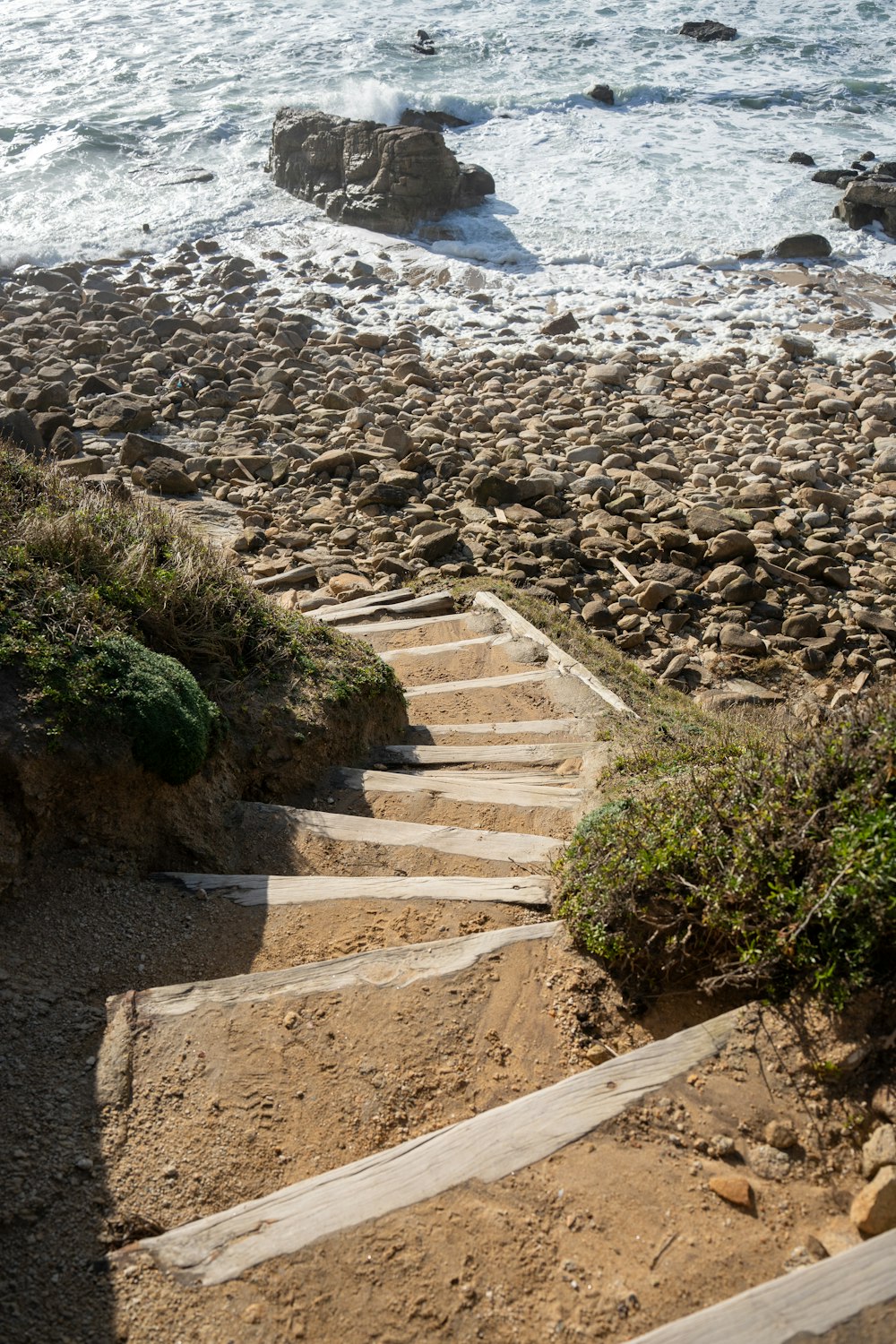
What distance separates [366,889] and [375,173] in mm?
18880

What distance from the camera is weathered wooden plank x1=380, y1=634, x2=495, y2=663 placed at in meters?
7.11

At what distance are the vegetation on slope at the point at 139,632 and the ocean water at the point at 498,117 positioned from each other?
1250 centimetres

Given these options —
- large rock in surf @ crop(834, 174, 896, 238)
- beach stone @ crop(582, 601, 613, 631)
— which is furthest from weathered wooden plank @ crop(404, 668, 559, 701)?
large rock in surf @ crop(834, 174, 896, 238)

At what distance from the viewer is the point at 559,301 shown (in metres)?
16.3

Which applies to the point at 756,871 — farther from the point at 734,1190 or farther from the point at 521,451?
the point at 521,451

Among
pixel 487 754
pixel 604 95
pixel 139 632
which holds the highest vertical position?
pixel 604 95

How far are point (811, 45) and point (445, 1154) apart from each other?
99.1 feet

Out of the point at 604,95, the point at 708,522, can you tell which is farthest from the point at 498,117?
the point at 708,522

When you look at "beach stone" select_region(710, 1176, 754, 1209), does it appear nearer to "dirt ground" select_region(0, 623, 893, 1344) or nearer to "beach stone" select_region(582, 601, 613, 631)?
"dirt ground" select_region(0, 623, 893, 1344)

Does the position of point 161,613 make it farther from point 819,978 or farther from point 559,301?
point 559,301

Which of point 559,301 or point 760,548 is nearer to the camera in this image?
point 760,548

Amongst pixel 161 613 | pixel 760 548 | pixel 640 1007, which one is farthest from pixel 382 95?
pixel 640 1007

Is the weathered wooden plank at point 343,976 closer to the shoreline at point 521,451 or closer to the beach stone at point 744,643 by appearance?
the shoreline at point 521,451

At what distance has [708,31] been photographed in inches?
1054
